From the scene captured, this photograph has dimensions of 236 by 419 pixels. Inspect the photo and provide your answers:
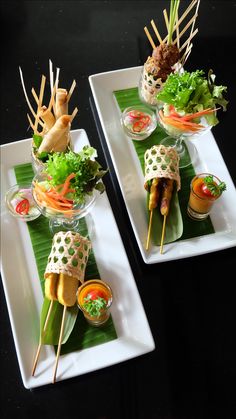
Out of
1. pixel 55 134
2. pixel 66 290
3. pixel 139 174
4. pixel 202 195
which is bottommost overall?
pixel 66 290

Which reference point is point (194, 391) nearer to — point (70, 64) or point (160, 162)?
point (160, 162)

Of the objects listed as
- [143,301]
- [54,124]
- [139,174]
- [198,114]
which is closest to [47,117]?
[54,124]

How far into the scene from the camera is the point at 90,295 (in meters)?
1.58

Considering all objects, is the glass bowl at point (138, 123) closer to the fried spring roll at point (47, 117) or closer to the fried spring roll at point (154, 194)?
the fried spring roll at point (154, 194)

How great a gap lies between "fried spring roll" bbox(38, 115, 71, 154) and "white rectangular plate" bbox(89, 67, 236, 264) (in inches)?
14.1

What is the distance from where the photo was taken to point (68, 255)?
63.1 inches

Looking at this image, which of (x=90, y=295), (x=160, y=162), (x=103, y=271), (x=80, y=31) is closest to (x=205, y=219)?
(x=160, y=162)

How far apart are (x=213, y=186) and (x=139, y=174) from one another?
386 mm

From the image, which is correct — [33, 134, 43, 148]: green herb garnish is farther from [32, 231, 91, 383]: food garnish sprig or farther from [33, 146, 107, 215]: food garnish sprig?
[32, 231, 91, 383]: food garnish sprig

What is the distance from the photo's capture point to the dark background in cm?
160

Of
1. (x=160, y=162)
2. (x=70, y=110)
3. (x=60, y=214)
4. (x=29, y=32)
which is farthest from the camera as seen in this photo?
(x=29, y=32)

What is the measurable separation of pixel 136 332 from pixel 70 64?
147 cm

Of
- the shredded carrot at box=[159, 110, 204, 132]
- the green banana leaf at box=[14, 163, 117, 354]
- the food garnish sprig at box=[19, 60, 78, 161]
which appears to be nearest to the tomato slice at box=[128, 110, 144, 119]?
the shredded carrot at box=[159, 110, 204, 132]

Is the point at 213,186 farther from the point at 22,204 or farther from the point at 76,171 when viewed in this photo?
the point at 22,204
